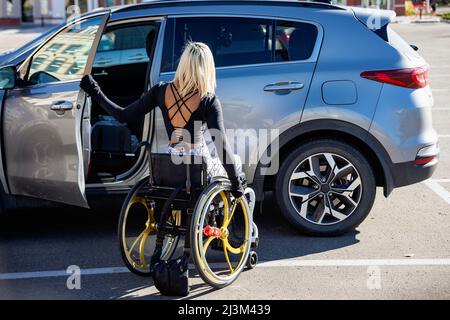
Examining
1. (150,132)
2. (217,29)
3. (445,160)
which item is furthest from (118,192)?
(445,160)

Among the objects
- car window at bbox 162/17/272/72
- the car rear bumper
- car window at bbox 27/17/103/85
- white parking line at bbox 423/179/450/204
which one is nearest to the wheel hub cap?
the car rear bumper

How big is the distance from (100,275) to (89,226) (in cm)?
127

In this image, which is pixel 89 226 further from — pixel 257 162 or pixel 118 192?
pixel 257 162

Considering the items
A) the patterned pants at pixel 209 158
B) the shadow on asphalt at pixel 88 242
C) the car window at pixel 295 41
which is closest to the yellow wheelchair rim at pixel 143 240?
the shadow on asphalt at pixel 88 242

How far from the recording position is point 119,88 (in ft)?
24.2

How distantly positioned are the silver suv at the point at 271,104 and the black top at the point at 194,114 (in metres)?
0.60

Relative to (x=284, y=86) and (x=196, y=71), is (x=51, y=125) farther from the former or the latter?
(x=284, y=86)

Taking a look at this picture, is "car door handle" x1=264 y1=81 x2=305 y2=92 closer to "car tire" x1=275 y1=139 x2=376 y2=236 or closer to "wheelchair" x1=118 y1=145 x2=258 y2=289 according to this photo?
"car tire" x1=275 y1=139 x2=376 y2=236

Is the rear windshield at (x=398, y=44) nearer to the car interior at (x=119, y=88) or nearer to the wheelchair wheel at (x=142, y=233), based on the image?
the car interior at (x=119, y=88)

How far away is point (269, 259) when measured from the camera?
5.98 metres

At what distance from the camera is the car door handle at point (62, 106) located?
5989mm

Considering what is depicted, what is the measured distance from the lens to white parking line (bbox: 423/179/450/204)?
7.68m

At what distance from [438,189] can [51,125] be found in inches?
155

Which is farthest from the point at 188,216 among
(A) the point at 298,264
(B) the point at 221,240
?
(A) the point at 298,264
